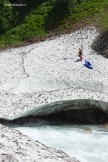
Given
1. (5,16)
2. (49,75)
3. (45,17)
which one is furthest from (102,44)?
(5,16)

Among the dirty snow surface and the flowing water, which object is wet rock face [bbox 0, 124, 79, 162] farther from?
the dirty snow surface

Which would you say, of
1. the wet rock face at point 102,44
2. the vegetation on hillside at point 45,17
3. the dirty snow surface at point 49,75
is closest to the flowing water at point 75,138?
the dirty snow surface at point 49,75

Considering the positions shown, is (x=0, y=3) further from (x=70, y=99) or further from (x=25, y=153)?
(x=25, y=153)

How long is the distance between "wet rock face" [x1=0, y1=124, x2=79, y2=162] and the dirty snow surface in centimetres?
1315

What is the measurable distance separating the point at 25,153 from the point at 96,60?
26.0 m

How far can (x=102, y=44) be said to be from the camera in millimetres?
42625

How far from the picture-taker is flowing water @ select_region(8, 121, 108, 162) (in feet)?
81.8

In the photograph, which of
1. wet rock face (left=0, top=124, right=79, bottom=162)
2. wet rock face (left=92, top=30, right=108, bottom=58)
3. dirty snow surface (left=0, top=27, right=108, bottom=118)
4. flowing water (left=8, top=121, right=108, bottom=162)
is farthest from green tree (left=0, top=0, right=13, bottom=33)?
wet rock face (left=0, top=124, right=79, bottom=162)

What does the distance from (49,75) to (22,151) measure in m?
20.7

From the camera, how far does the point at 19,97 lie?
30984 mm

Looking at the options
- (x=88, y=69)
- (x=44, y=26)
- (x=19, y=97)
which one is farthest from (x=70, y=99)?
(x=44, y=26)

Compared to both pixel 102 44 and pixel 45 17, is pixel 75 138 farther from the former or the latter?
pixel 45 17

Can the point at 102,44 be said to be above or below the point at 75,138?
above

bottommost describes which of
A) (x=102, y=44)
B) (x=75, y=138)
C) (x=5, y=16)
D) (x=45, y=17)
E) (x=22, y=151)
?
(x=75, y=138)
